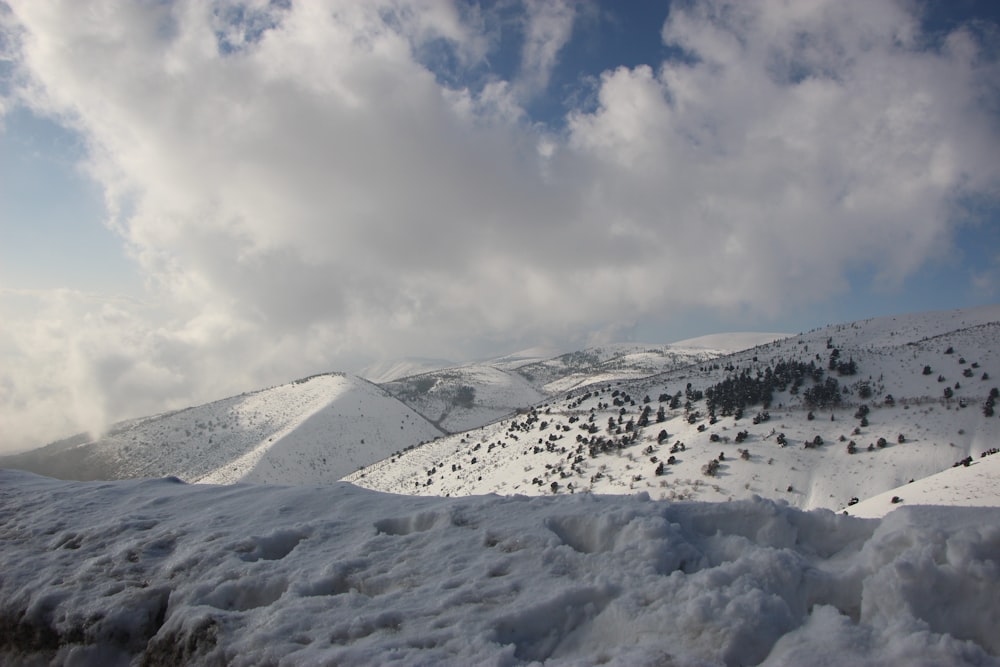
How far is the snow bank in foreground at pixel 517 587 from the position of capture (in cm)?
482

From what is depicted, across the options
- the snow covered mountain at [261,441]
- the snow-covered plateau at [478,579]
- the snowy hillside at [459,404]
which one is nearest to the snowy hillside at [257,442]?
the snow covered mountain at [261,441]

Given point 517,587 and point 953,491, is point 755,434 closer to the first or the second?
point 953,491

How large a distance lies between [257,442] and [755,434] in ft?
327

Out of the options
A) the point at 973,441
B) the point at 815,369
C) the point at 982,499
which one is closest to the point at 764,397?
the point at 815,369

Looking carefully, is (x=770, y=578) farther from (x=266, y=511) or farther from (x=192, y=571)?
(x=266, y=511)

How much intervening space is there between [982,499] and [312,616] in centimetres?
3754

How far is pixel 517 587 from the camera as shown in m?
6.22

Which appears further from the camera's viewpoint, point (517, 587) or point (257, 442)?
point (257, 442)

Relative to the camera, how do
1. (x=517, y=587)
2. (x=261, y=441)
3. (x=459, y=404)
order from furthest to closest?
1. (x=459, y=404)
2. (x=261, y=441)
3. (x=517, y=587)

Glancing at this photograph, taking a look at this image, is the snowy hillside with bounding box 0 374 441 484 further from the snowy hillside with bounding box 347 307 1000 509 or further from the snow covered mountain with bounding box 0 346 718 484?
the snowy hillside with bounding box 347 307 1000 509

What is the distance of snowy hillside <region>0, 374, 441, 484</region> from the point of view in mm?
102312

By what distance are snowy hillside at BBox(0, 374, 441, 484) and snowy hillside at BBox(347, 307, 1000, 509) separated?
2193cm

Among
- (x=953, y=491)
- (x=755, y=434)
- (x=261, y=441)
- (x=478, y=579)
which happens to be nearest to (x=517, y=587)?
(x=478, y=579)

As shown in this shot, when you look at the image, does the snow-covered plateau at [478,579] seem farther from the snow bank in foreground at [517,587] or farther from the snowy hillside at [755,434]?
the snowy hillside at [755,434]
